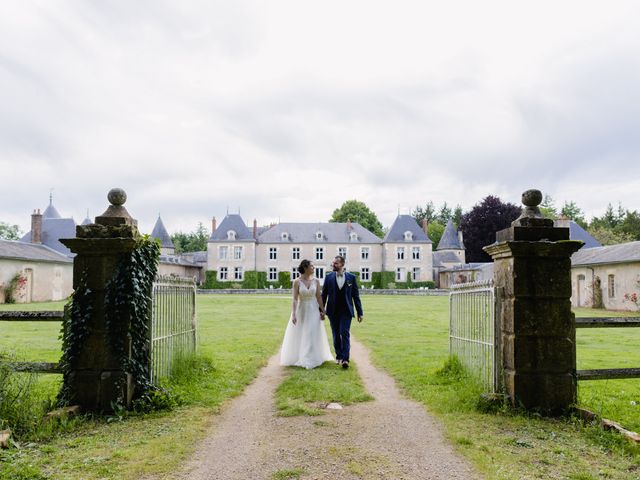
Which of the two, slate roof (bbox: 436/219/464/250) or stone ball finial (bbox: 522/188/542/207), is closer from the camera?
stone ball finial (bbox: 522/188/542/207)

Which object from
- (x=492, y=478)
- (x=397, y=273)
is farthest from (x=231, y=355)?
(x=397, y=273)

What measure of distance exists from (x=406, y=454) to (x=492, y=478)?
78cm

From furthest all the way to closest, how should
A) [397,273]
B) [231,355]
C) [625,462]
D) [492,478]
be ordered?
[397,273], [231,355], [625,462], [492,478]

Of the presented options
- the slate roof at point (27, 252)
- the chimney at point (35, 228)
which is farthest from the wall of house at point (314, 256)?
the slate roof at point (27, 252)

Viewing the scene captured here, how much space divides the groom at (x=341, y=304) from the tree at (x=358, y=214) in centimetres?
5767

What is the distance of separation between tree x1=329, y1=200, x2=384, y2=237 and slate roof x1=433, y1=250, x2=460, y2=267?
11.8 m

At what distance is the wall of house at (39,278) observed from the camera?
95.6 ft

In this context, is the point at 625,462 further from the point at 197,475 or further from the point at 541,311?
the point at 197,475

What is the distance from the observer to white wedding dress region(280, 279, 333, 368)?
28.0 ft

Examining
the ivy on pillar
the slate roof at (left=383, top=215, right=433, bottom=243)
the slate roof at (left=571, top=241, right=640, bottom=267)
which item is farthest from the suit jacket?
the slate roof at (left=383, top=215, right=433, bottom=243)

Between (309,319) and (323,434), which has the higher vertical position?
(309,319)

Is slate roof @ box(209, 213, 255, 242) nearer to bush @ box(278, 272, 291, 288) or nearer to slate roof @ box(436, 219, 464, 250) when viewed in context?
bush @ box(278, 272, 291, 288)

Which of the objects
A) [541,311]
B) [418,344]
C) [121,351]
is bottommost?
[418,344]

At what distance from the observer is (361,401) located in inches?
244
